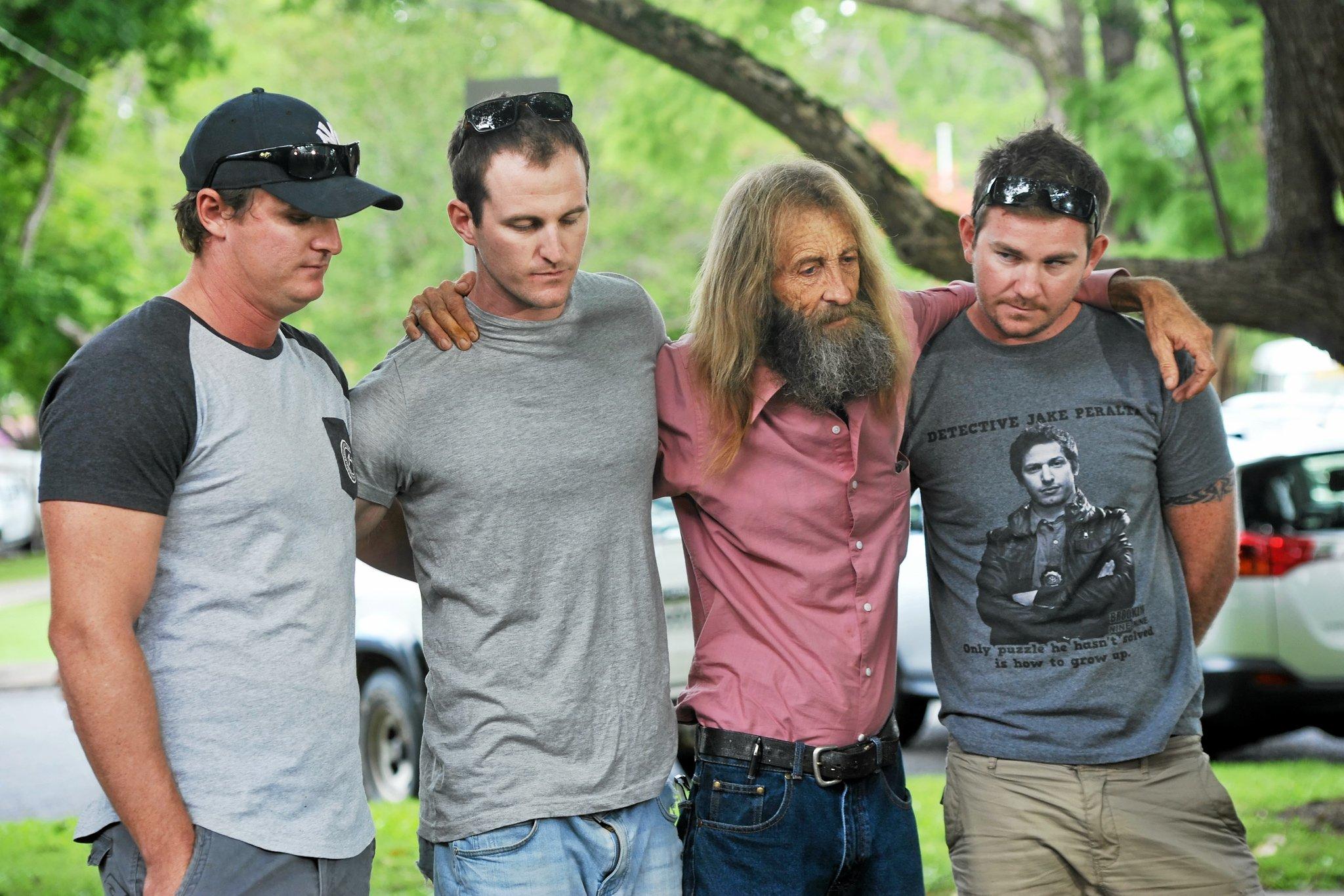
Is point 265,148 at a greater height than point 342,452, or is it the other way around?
point 265,148

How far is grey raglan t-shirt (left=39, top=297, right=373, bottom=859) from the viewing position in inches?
95.8

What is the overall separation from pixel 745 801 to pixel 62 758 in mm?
8479

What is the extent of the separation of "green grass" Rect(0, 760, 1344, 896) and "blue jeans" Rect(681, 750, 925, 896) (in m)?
2.70

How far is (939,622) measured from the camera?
3.45 meters

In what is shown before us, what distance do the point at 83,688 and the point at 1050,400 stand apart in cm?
221

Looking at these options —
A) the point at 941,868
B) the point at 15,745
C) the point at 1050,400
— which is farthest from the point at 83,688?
the point at 15,745

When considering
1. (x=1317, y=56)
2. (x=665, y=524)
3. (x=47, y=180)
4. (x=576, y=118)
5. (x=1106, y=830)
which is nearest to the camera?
(x=1106, y=830)

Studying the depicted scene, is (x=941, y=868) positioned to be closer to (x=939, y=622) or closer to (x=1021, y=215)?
(x=939, y=622)

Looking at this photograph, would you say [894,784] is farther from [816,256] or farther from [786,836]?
[816,256]

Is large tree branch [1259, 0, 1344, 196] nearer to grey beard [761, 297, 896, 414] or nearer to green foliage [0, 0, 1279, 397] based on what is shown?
grey beard [761, 297, 896, 414]

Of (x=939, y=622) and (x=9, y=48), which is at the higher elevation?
(x=9, y=48)

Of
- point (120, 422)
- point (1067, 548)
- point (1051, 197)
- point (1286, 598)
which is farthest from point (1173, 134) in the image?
point (120, 422)

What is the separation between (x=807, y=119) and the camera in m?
6.00

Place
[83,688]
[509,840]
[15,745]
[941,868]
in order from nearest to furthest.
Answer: [83,688] → [509,840] → [941,868] → [15,745]
